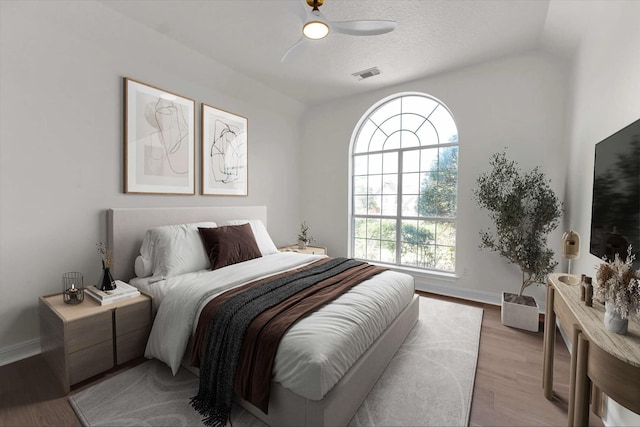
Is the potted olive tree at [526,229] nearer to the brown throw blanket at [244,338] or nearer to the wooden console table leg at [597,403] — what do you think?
the wooden console table leg at [597,403]

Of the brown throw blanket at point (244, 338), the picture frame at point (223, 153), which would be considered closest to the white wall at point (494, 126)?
the picture frame at point (223, 153)

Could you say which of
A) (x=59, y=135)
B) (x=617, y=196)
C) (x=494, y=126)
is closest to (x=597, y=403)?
(x=617, y=196)

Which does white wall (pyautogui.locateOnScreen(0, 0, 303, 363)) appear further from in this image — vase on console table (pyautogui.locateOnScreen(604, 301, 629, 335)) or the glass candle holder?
vase on console table (pyautogui.locateOnScreen(604, 301, 629, 335))

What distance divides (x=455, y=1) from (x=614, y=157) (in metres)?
1.71

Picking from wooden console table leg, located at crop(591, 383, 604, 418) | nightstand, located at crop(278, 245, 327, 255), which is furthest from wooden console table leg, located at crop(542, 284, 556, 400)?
nightstand, located at crop(278, 245, 327, 255)

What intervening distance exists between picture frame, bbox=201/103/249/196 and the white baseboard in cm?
196

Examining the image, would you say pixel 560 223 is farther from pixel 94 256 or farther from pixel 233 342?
pixel 94 256

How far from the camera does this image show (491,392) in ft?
6.12

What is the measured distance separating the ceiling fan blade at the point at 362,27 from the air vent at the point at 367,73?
150cm

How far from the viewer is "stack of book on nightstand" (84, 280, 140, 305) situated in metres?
2.04

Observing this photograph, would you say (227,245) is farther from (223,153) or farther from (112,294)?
(223,153)

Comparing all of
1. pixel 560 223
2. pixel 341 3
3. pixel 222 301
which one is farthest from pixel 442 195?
pixel 222 301

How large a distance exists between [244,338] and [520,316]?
273 cm

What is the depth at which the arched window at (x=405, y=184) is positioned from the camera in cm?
387
